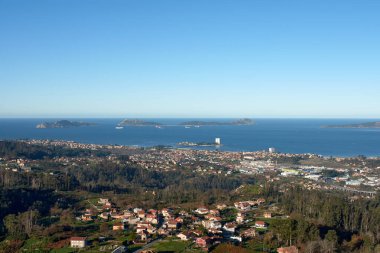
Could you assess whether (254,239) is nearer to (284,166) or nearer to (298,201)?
(298,201)

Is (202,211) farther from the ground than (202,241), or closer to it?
closer to it

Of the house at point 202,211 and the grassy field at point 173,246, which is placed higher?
the grassy field at point 173,246

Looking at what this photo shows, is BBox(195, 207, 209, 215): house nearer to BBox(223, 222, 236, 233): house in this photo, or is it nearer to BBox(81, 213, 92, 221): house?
BBox(223, 222, 236, 233): house

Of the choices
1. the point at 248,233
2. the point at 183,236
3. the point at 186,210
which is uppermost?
the point at 183,236

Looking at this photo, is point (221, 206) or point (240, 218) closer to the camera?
point (240, 218)

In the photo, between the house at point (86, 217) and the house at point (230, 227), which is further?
the house at point (86, 217)

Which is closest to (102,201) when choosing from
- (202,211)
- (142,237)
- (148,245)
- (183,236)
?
(202,211)

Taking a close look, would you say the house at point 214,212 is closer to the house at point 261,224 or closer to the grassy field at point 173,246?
the house at point 261,224

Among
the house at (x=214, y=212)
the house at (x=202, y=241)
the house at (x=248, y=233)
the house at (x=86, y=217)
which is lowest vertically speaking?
the house at (x=86, y=217)

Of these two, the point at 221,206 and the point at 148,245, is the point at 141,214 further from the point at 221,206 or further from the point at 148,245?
the point at 221,206

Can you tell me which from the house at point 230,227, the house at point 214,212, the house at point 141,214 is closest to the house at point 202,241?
the house at point 230,227
